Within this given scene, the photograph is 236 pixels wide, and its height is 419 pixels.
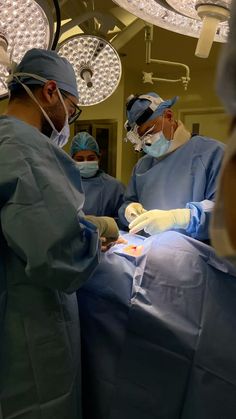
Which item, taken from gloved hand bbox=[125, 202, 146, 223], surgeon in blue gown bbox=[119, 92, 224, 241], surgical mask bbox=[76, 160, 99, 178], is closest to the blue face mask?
surgeon in blue gown bbox=[119, 92, 224, 241]

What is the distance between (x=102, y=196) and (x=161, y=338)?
1.23 meters

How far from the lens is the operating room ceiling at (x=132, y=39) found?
1.50m

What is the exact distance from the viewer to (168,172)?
5.34ft

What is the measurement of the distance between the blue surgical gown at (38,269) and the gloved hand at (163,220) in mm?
382

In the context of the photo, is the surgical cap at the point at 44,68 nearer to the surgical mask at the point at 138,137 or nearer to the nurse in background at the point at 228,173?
the surgical mask at the point at 138,137

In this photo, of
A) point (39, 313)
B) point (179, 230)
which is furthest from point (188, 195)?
point (39, 313)

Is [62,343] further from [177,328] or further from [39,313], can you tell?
[177,328]

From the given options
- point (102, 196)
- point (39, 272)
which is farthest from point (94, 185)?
point (39, 272)

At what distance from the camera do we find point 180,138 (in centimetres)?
165

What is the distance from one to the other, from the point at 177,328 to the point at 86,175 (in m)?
1.38

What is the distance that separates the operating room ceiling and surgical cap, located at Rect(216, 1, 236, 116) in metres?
1.10

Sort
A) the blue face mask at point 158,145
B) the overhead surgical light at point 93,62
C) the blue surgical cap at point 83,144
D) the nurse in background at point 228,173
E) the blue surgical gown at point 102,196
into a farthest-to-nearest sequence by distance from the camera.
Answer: the blue surgical cap at point 83,144 < the blue surgical gown at point 102,196 < the blue face mask at point 158,145 < the overhead surgical light at point 93,62 < the nurse in background at point 228,173

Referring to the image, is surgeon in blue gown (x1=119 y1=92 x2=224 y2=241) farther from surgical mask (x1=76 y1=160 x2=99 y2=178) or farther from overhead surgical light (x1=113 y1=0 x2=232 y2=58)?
surgical mask (x1=76 y1=160 x2=99 y2=178)

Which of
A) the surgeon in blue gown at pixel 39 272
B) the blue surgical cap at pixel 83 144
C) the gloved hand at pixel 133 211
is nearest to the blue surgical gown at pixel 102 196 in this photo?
the blue surgical cap at pixel 83 144
